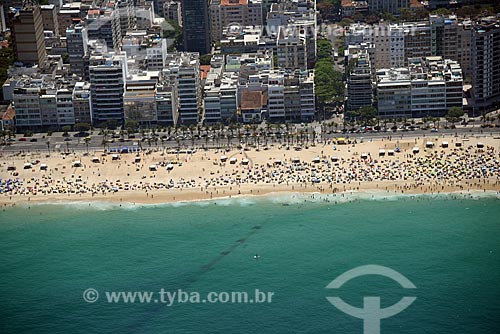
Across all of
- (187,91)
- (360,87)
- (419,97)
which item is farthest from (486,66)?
(187,91)

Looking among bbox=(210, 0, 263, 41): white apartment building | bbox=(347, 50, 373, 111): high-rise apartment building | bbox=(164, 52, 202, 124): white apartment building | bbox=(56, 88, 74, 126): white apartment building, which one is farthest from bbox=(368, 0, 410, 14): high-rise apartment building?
bbox=(56, 88, 74, 126): white apartment building

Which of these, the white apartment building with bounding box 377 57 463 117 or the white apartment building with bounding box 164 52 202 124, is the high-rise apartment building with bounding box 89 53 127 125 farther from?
the white apartment building with bounding box 377 57 463 117

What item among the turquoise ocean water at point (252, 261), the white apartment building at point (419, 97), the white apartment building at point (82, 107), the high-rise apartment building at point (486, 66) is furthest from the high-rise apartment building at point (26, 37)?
the high-rise apartment building at point (486, 66)

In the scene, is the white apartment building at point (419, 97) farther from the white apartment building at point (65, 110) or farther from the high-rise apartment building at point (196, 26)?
the white apartment building at point (65, 110)

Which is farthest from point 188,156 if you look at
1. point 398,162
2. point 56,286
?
point 56,286

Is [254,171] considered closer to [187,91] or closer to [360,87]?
[187,91]

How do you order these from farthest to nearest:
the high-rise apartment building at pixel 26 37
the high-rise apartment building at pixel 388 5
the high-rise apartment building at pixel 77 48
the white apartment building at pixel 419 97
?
the high-rise apartment building at pixel 388 5, the high-rise apartment building at pixel 26 37, the high-rise apartment building at pixel 77 48, the white apartment building at pixel 419 97

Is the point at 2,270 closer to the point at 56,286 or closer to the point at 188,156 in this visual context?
the point at 56,286

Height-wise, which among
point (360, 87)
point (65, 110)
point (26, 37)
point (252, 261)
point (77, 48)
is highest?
point (26, 37)
